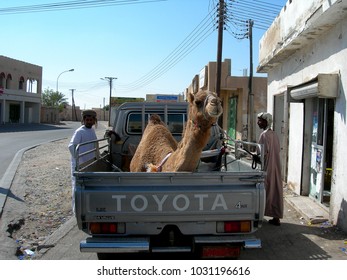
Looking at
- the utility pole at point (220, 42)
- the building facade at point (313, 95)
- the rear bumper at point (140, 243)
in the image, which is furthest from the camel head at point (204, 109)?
the utility pole at point (220, 42)

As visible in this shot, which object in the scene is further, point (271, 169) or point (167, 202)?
point (271, 169)

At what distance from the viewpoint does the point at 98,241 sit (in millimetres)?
4055

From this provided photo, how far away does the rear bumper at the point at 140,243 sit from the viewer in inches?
156

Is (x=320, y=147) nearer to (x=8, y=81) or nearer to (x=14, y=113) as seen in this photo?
(x=8, y=81)

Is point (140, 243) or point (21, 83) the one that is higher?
point (21, 83)

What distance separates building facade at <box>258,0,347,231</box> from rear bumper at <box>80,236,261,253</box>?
2633 millimetres

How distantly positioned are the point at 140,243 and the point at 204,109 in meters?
1.51

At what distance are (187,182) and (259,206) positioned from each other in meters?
0.79

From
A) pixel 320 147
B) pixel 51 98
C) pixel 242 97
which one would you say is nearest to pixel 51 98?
pixel 51 98

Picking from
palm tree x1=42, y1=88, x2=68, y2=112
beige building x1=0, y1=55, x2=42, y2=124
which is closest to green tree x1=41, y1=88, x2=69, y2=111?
palm tree x1=42, y1=88, x2=68, y2=112

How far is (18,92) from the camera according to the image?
48.9 m

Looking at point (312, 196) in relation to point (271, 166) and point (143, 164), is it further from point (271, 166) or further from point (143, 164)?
point (143, 164)

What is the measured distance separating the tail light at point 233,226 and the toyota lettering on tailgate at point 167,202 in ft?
0.77

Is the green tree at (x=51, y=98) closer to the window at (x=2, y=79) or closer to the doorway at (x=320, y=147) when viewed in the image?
the window at (x=2, y=79)
